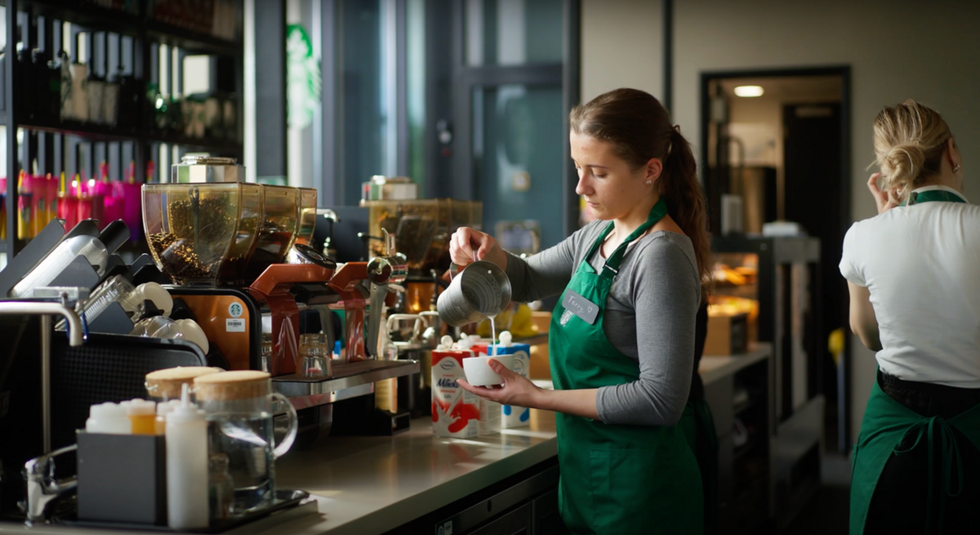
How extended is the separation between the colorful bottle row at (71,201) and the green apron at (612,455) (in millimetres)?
2475

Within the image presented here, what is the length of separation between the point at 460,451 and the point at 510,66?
569 centimetres

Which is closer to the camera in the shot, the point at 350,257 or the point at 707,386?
the point at 350,257

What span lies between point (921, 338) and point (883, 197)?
1.25ft

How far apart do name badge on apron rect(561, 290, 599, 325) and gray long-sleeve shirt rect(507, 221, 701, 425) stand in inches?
1.1

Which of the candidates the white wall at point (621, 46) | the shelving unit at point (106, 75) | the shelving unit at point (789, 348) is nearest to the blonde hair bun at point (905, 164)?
the shelving unit at point (789, 348)

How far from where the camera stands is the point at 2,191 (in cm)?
391

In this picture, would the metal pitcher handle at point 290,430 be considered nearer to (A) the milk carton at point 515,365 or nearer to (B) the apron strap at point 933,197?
(A) the milk carton at point 515,365

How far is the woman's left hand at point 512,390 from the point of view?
1.80m

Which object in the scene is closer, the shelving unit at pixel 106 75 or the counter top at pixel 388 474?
the counter top at pixel 388 474

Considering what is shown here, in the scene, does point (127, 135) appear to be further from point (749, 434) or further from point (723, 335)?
point (749, 434)

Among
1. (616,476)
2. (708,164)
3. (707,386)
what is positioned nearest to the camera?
(616,476)

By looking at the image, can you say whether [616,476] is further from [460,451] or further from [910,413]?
[910,413]

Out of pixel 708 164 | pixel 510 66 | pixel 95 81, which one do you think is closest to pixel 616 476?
pixel 95 81

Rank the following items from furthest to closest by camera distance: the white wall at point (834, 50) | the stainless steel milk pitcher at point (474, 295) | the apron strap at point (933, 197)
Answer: the white wall at point (834, 50)
the apron strap at point (933, 197)
the stainless steel milk pitcher at point (474, 295)
